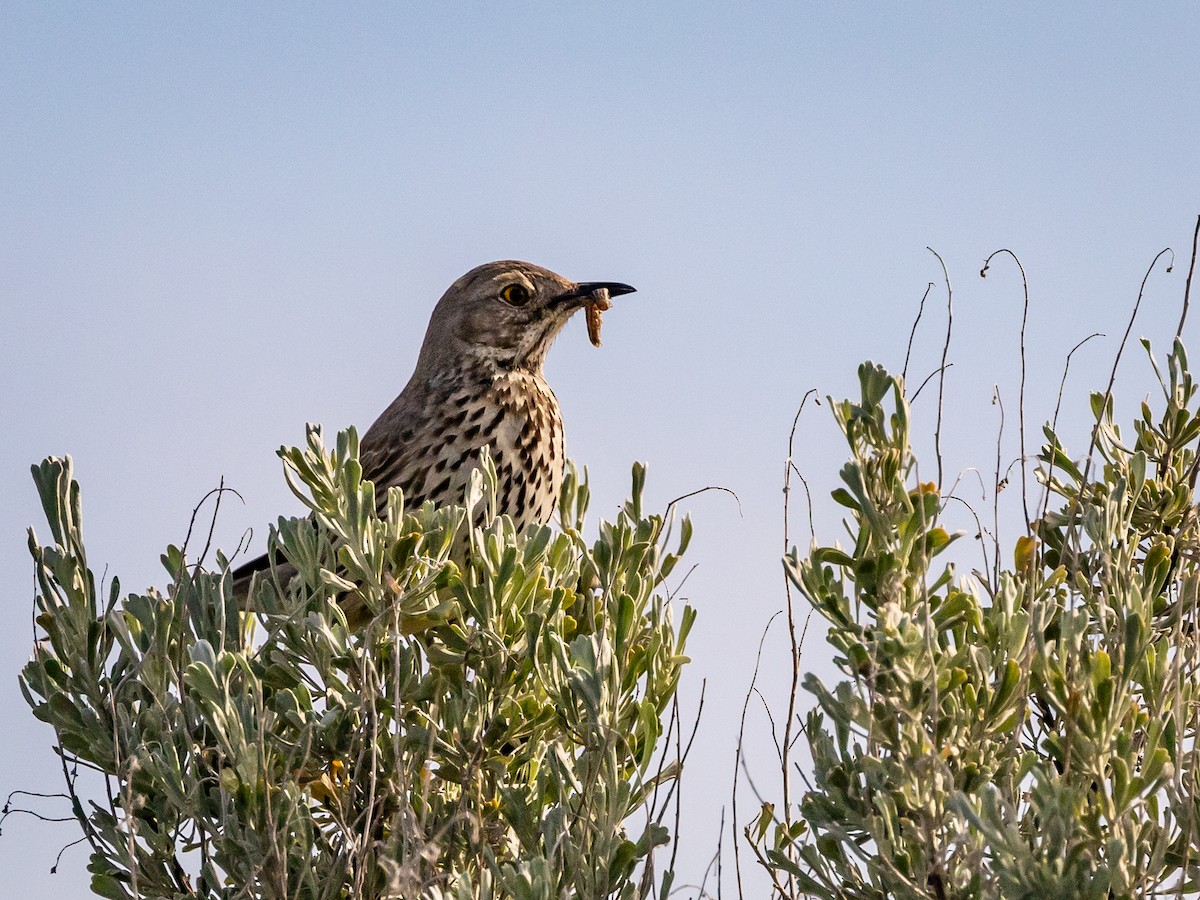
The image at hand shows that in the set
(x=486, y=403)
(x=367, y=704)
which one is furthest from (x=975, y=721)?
(x=486, y=403)

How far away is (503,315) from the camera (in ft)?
20.7

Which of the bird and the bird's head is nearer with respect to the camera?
the bird

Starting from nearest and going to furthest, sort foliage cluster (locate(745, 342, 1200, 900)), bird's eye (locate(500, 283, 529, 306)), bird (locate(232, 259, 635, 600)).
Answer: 1. foliage cluster (locate(745, 342, 1200, 900))
2. bird (locate(232, 259, 635, 600))
3. bird's eye (locate(500, 283, 529, 306))

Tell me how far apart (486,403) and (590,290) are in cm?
85

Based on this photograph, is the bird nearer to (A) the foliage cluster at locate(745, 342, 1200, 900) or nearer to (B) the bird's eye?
(B) the bird's eye

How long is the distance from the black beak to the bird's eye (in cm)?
13

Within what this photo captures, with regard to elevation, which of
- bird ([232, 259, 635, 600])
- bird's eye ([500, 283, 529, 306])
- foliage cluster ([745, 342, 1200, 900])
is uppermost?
bird's eye ([500, 283, 529, 306])

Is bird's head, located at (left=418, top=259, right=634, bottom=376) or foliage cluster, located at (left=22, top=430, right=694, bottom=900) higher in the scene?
bird's head, located at (left=418, top=259, right=634, bottom=376)

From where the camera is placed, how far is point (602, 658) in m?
3.19

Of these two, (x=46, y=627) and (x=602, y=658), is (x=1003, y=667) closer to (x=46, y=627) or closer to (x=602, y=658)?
(x=602, y=658)

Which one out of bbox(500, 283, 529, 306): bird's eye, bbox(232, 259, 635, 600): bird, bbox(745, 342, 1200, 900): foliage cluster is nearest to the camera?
bbox(745, 342, 1200, 900): foliage cluster

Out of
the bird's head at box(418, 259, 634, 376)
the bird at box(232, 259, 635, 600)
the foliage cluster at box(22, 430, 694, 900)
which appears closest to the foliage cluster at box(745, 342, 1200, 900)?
the foliage cluster at box(22, 430, 694, 900)

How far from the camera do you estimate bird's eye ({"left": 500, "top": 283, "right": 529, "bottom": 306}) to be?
6.38 metres

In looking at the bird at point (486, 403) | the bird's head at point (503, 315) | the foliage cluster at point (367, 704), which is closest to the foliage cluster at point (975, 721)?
the foliage cluster at point (367, 704)
